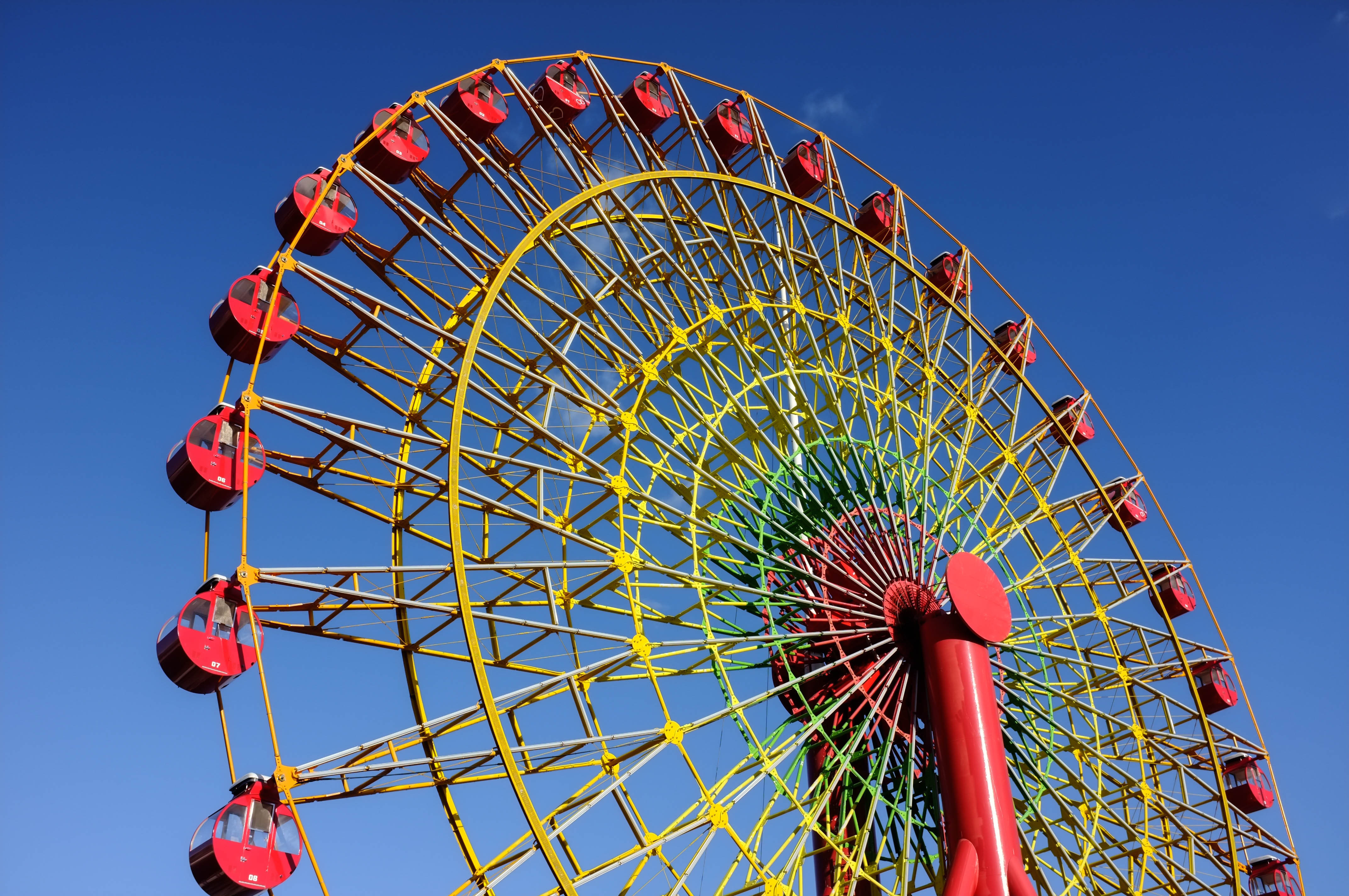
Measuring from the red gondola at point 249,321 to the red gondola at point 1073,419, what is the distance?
16998 mm

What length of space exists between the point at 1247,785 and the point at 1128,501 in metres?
6.74

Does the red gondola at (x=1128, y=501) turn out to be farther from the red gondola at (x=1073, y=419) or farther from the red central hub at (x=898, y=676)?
the red central hub at (x=898, y=676)

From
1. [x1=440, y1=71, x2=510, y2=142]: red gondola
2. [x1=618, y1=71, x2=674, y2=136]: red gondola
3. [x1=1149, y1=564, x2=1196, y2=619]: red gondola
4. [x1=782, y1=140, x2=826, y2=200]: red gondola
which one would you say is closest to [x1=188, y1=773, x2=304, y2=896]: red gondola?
[x1=440, y1=71, x2=510, y2=142]: red gondola

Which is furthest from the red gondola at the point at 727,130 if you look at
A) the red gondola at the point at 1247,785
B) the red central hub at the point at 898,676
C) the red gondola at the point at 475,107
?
the red gondola at the point at 1247,785

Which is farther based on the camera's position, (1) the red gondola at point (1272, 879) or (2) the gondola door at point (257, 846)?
(1) the red gondola at point (1272, 879)

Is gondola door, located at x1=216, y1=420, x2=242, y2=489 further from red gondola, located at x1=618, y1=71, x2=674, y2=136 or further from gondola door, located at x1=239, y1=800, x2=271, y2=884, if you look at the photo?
red gondola, located at x1=618, y1=71, x2=674, y2=136

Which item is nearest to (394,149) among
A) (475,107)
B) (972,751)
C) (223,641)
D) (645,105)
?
(475,107)

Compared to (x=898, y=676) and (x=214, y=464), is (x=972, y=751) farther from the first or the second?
(x=214, y=464)

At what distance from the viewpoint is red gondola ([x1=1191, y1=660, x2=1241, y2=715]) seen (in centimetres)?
2528

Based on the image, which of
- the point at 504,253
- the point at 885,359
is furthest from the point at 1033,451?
the point at 504,253

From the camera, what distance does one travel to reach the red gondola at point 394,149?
16.5 m

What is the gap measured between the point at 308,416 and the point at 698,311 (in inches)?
268

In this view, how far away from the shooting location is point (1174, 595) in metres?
25.5

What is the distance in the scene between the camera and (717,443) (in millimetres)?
17562
